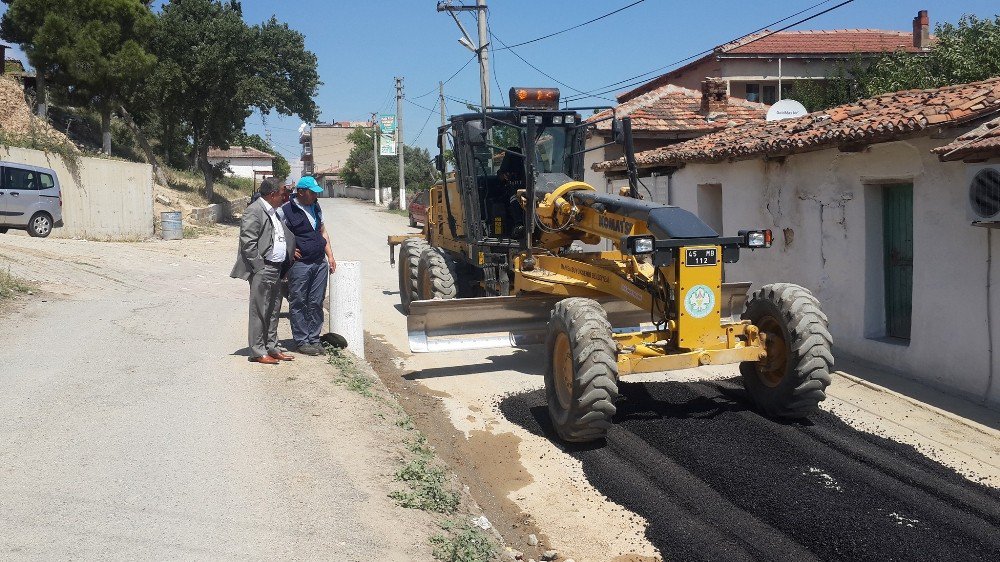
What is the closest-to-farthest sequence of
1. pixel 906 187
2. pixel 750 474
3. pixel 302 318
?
1. pixel 750 474
2. pixel 302 318
3. pixel 906 187

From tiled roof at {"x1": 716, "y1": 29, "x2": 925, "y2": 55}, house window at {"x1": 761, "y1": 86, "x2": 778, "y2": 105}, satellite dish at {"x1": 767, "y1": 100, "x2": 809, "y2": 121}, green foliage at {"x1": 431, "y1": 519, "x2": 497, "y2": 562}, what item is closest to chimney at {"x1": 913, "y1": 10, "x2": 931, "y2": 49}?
tiled roof at {"x1": 716, "y1": 29, "x2": 925, "y2": 55}

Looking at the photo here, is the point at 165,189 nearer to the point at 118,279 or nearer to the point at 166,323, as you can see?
the point at 118,279

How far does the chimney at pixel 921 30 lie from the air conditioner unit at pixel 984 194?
94.4ft

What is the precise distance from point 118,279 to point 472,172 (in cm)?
752

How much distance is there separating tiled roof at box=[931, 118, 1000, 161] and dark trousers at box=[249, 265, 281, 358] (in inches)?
252

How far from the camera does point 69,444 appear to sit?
18.0 ft

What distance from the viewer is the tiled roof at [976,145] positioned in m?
7.55

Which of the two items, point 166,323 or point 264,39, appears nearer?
point 166,323

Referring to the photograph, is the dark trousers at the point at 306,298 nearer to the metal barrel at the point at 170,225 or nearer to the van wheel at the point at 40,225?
the van wheel at the point at 40,225

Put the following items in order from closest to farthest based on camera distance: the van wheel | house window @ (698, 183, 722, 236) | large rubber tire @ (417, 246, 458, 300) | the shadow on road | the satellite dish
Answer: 1. the shadow on road
2. large rubber tire @ (417, 246, 458, 300)
3. house window @ (698, 183, 722, 236)
4. the satellite dish
5. the van wheel

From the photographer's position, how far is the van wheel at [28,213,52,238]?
1973 centimetres

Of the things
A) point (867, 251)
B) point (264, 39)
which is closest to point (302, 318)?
point (867, 251)

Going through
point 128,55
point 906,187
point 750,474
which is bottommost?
point 750,474

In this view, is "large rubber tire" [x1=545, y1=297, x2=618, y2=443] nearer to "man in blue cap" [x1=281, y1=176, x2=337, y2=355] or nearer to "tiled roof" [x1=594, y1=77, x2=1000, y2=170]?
"man in blue cap" [x1=281, y1=176, x2=337, y2=355]
